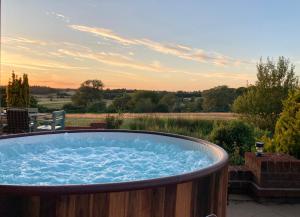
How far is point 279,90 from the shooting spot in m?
14.1

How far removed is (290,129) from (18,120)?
527cm

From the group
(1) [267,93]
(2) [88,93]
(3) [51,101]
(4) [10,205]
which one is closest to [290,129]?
(4) [10,205]

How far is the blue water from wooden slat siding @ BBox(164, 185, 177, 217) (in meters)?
1.64

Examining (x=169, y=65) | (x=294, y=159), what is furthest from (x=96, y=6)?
(x=294, y=159)

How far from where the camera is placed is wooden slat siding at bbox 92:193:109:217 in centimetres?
242

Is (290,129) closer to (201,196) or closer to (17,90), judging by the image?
(201,196)

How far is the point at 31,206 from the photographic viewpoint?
7.73 feet

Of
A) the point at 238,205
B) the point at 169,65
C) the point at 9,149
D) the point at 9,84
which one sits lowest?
the point at 238,205

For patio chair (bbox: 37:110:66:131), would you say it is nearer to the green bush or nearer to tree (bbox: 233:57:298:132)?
the green bush

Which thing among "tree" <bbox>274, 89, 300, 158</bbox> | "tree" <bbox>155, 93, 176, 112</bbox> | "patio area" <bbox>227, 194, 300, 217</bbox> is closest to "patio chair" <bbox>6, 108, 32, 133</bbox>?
"patio area" <bbox>227, 194, 300, 217</bbox>

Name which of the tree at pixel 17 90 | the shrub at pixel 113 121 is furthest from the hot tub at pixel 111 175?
the shrub at pixel 113 121

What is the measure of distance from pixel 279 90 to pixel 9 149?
11482 millimetres

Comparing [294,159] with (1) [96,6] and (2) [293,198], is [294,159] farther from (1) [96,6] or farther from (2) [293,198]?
(1) [96,6]

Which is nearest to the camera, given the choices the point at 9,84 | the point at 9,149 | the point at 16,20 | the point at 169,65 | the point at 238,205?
the point at 238,205
